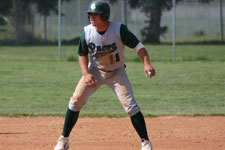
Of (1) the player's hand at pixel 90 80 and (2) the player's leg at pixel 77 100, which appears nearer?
(1) the player's hand at pixel 90 80

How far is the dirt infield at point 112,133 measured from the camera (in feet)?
21.8

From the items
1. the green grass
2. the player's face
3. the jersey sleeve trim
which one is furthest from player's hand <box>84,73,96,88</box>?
the green grass

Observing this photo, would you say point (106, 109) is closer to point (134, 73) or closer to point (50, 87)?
point (50, 87)

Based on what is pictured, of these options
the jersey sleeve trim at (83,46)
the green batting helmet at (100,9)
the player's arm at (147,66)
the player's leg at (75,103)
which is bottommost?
the player's leg at (75,103)

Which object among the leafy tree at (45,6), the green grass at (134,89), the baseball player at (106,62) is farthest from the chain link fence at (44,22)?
the baseball player at (106,62)

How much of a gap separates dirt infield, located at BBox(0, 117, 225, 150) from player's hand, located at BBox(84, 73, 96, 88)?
1.18m

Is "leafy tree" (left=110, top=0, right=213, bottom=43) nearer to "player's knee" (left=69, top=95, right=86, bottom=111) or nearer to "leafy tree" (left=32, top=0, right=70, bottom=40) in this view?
"leafy tree" (left=32, top=0, right=70, bottom=40)

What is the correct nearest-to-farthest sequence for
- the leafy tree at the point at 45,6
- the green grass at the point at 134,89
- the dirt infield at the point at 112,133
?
the dirt infield at the point at 112,133 → the green grass at the point at 134,89 → the leafy tree at the point at 45,6

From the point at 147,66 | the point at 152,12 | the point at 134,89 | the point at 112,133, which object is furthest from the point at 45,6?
the point at 147,66

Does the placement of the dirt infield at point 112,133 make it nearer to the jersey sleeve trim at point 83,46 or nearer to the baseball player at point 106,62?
the baseball player at point 106,62

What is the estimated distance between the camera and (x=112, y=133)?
757cm

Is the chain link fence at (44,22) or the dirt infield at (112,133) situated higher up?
the chain link fence at (44,22)

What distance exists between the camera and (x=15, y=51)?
2412 centimetres

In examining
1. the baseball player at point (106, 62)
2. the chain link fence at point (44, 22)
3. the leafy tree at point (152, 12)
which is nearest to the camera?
the baseball player at point (106, 62)
